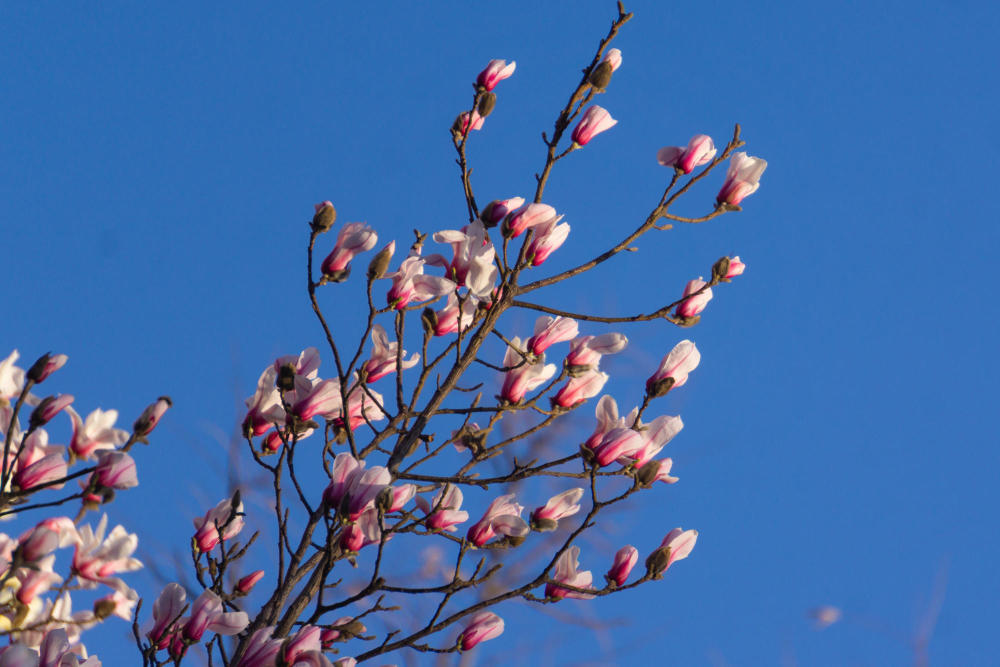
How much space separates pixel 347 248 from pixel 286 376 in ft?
1.20

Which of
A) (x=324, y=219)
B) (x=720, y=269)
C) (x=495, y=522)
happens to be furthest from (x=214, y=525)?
(x=720, y=269)

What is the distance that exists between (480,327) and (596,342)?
0.32 metres

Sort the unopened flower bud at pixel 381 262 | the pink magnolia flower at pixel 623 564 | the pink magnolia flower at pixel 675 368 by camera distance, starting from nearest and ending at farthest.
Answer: the unopened flower bud at pixel 381 262
the pink magnolia flower at pixel 623 564
the pink magnolia flower at pixel 675 368

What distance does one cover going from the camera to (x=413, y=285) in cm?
254

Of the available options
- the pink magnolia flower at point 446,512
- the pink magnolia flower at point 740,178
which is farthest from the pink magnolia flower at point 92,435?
the pink magnolia flower at point 740,178

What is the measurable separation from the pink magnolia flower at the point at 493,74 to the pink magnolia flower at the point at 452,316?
0.67 m

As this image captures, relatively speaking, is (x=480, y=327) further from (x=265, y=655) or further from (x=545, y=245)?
(x=265, y=655)

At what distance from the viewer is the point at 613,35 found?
2.71 meters

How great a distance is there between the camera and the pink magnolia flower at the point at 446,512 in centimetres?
257

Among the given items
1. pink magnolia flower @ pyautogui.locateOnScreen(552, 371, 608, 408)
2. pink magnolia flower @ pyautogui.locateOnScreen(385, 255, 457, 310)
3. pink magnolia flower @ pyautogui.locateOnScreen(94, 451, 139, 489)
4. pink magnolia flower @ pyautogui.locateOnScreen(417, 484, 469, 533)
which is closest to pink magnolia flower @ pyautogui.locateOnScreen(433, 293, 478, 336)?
pink magnolia flower @ pyautogui.locateOnScreen(385, 255, 457, 310)

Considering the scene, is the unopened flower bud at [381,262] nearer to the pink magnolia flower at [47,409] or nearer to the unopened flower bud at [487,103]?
the unopened flower bud at [487,103]

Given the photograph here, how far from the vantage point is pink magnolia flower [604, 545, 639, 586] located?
8.32ft

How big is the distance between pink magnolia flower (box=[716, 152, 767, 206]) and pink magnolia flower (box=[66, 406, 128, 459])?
179 centimetres

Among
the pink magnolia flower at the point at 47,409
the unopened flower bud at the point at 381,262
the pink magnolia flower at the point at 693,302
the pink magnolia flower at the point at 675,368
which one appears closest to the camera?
the pink magnolia flower at the point at 47,409
